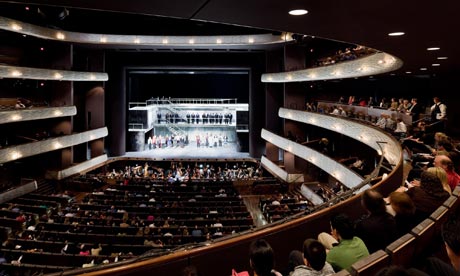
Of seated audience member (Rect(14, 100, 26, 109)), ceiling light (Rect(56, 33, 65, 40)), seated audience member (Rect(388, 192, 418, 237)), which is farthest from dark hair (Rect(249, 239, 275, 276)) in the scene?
ceiling light (Rect(56, 33, 65, 40))

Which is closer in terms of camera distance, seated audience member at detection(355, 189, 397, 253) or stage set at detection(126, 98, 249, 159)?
seated audience member at detection(355, 189, 397, 253)

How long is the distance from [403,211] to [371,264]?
66.7 inches

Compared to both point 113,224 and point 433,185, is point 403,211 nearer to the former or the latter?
point 433,185

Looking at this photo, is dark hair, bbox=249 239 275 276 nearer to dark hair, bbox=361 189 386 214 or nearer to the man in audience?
dark hair, bbox=361 189 386 214

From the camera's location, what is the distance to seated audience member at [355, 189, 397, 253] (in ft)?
12.6

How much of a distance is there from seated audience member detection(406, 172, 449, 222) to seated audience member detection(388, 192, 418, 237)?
0.96 ft

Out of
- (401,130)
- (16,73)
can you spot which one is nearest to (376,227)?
(401,130)

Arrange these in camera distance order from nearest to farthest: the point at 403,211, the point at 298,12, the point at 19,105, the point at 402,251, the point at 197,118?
the point at 402,251 < the point at 403,211 < the point at 298,12 < the point at 19,105 < the point at 197,118

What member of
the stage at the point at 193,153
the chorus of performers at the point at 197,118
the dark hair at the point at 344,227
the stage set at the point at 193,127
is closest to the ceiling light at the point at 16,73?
the stage at the point at 193,153

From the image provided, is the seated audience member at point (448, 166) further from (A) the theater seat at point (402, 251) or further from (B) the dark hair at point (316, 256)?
(B) the dark hair at point (316, 256)

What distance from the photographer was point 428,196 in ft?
14.7

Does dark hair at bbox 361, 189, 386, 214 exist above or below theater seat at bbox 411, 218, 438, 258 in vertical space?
above

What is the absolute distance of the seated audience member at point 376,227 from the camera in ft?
12.6

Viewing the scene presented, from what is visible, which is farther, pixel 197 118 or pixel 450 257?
pixel 197 118
